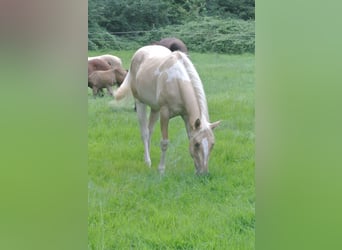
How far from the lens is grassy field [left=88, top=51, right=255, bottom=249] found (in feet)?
5.27

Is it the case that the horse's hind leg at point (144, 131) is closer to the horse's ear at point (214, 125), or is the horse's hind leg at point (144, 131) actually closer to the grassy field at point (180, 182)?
the grassy field at point (180, 182)

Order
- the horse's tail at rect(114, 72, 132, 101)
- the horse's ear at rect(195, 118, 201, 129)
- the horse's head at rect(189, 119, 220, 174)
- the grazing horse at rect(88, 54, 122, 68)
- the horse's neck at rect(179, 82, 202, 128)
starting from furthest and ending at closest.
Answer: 1. the horse's tail at rect(114, 72, 132, 101)
2. the horse's neck at rect(179, 82, 202, 128)
3. the horse's ear at rect(195, 118, 201, 129)
4. the horse's head at rect(189, 119, 220, 174)
5. the grazing horse at rect(88, 54, 122, 68)

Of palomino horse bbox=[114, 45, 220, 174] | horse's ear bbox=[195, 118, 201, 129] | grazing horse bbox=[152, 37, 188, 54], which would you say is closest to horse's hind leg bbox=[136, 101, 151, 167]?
palomino horse bbox=[114, 45, 220, 174]

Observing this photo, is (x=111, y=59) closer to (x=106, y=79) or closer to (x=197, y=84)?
(x=106, y=79)

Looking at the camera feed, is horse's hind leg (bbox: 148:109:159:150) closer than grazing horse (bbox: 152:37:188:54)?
No

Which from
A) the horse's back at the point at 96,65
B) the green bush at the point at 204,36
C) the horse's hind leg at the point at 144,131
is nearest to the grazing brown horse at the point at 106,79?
the horse's back at the point at 96,65

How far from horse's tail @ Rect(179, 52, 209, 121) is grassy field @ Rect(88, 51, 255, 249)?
4 cm

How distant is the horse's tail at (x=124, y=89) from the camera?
229cm

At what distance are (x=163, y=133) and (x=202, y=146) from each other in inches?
8.7

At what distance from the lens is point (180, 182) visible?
189cm

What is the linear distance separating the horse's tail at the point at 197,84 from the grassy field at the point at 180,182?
0.12ft

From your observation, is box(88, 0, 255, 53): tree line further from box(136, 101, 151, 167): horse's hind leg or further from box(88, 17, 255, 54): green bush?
box(136, 101, 151, 167): horse's hind leg

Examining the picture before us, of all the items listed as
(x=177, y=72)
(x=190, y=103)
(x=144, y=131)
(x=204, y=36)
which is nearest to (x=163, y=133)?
(x=144, y=131)
